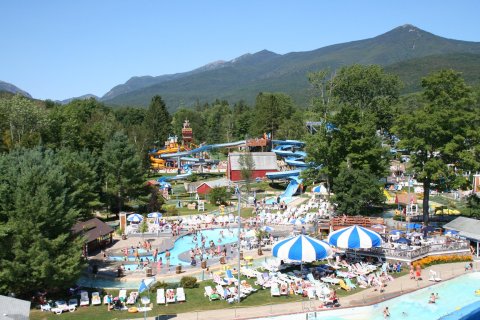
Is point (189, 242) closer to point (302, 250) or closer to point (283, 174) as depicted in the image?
point (302, 250)

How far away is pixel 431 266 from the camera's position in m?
29.7

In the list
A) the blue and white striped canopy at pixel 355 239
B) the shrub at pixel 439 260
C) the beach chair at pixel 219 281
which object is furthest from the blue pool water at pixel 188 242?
the shrub at pixel 439 260

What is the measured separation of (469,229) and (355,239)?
9.61 metres

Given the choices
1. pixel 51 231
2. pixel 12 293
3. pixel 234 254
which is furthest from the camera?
pixel 234 254

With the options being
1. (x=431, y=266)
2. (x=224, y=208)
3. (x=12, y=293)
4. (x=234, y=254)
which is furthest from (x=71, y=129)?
(x=431, y=266)

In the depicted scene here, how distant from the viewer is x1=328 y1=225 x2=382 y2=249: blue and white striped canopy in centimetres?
2767

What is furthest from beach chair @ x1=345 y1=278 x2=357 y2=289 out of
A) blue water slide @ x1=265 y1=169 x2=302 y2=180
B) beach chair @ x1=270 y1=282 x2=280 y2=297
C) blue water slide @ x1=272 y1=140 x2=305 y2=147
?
blue water slide @ x1=272 y1=140 x2=305 y2=147

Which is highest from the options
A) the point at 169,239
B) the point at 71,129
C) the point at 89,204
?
the point at 71,129

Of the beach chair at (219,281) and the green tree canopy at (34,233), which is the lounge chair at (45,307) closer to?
the green tree canopy at (34,233)

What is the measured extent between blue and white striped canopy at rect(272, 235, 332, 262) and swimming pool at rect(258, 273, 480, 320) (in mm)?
3838

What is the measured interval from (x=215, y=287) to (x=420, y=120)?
21.1 metres

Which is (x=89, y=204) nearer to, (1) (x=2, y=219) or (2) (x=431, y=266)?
(1) (x=2, y=219)

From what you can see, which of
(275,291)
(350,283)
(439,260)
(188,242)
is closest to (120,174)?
(188,242)

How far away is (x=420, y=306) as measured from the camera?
79.1ft
